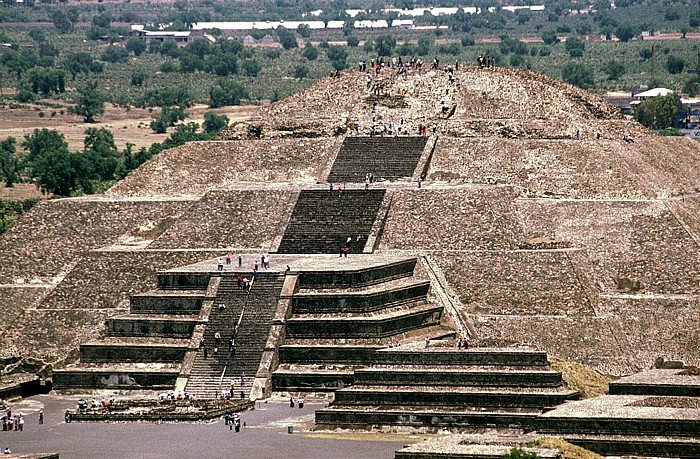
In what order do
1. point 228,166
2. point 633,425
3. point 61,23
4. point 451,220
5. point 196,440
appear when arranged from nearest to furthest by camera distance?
point 633,425, point 196,440, point 451,220, point 228,166, point 61,23

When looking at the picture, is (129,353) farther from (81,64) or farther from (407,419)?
(81,64)

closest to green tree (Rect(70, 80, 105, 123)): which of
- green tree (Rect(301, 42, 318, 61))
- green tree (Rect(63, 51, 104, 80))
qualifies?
green tree (Rect(63, 51, 104, 80))

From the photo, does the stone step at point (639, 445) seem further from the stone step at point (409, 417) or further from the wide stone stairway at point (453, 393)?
the stone step at point (409, 417)

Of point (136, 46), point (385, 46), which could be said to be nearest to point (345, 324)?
point (385, 46)

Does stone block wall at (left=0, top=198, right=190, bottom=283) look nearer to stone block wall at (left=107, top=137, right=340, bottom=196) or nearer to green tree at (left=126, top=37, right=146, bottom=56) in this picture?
stone block wall at (left=107, top=137, right=340, bottom=196)

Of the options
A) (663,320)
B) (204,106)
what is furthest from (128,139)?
(663,320)
